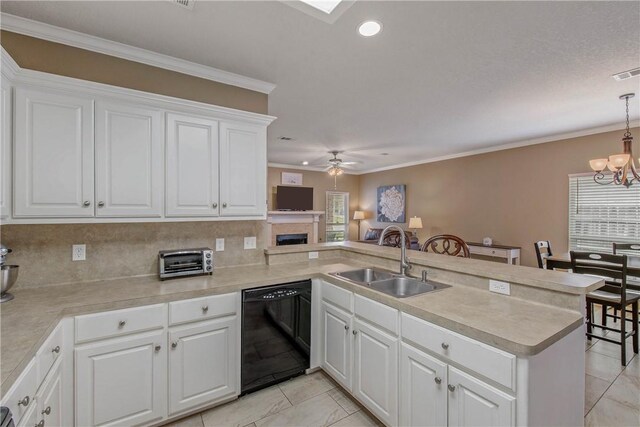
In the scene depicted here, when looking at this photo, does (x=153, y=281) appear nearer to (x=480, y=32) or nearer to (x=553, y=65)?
(x=480, y=32)

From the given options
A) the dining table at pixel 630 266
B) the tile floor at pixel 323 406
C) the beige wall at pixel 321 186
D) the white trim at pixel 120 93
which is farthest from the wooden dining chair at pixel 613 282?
the beige wall at pixel 321 186

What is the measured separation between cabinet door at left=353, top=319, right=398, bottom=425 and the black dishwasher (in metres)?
0.53

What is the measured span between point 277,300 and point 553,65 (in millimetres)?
3095

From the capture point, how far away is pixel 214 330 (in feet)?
6.84

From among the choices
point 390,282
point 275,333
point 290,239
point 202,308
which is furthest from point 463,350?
point 290,239

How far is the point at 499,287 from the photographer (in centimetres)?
190

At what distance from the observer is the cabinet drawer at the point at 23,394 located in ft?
3.32

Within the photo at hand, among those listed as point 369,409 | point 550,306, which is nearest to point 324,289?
point 369,409

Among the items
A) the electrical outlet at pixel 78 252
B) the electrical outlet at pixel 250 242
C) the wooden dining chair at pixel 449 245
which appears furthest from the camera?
the wooden dining chair at pixel 449 245

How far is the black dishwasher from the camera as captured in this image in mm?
2201

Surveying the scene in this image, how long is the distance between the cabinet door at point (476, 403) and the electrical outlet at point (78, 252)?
8.59 feet

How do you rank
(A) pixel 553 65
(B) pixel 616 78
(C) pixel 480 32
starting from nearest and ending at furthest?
(C) pixel 480 32, (A) pixel 553 65, (B) pixel 616 78

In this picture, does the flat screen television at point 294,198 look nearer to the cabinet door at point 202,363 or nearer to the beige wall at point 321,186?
the beige wall at point 321,186

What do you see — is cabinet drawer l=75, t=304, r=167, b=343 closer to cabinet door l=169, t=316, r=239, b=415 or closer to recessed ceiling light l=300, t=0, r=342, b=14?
cabinet door l=169, t=316, r=239, b=415
